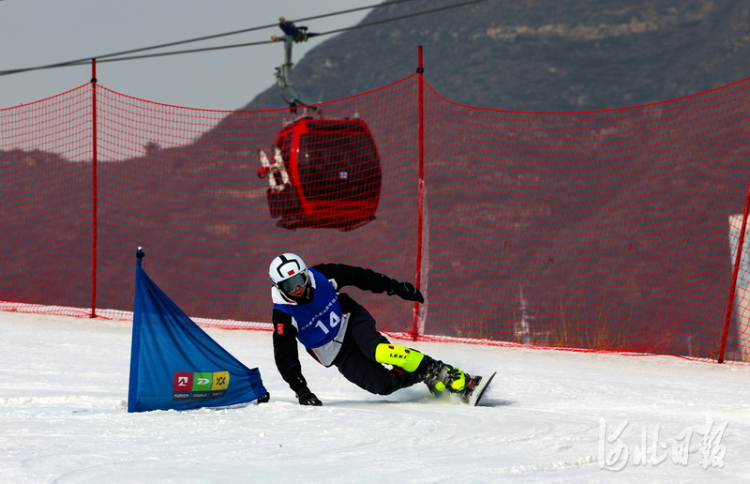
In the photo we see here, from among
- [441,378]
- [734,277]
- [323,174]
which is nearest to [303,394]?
[441,378]

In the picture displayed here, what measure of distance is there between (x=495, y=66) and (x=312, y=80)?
3544 cm

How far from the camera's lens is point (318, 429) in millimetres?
4891

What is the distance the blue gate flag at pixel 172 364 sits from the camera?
552 cm

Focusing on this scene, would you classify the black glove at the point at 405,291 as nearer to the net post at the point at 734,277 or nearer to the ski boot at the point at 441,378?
the ski boot at the point at 441,378

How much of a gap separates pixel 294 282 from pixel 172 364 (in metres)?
0.83

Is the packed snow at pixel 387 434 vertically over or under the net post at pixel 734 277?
under

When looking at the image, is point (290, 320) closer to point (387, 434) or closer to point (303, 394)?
point (303, 394)

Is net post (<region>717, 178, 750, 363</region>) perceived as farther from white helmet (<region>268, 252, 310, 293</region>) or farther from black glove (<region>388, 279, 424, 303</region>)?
white helmet (<region>268, 252, 310, 293</region>)

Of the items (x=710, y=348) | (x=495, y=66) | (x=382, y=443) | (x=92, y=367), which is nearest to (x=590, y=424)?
(x=382, y=443)

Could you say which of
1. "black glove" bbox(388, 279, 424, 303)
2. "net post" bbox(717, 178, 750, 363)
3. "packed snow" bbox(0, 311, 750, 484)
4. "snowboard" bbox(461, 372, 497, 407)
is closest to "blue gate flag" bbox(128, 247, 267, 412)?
"packed snow" bbox(0, 311, 750, 484)

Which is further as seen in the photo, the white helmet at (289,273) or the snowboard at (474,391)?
the snowboard at (474,391)

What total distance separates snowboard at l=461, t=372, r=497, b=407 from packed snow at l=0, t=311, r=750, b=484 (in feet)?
0.37

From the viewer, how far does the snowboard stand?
5.91 m

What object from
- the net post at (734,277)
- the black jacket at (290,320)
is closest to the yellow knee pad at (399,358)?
the black jacket at (290,320)
